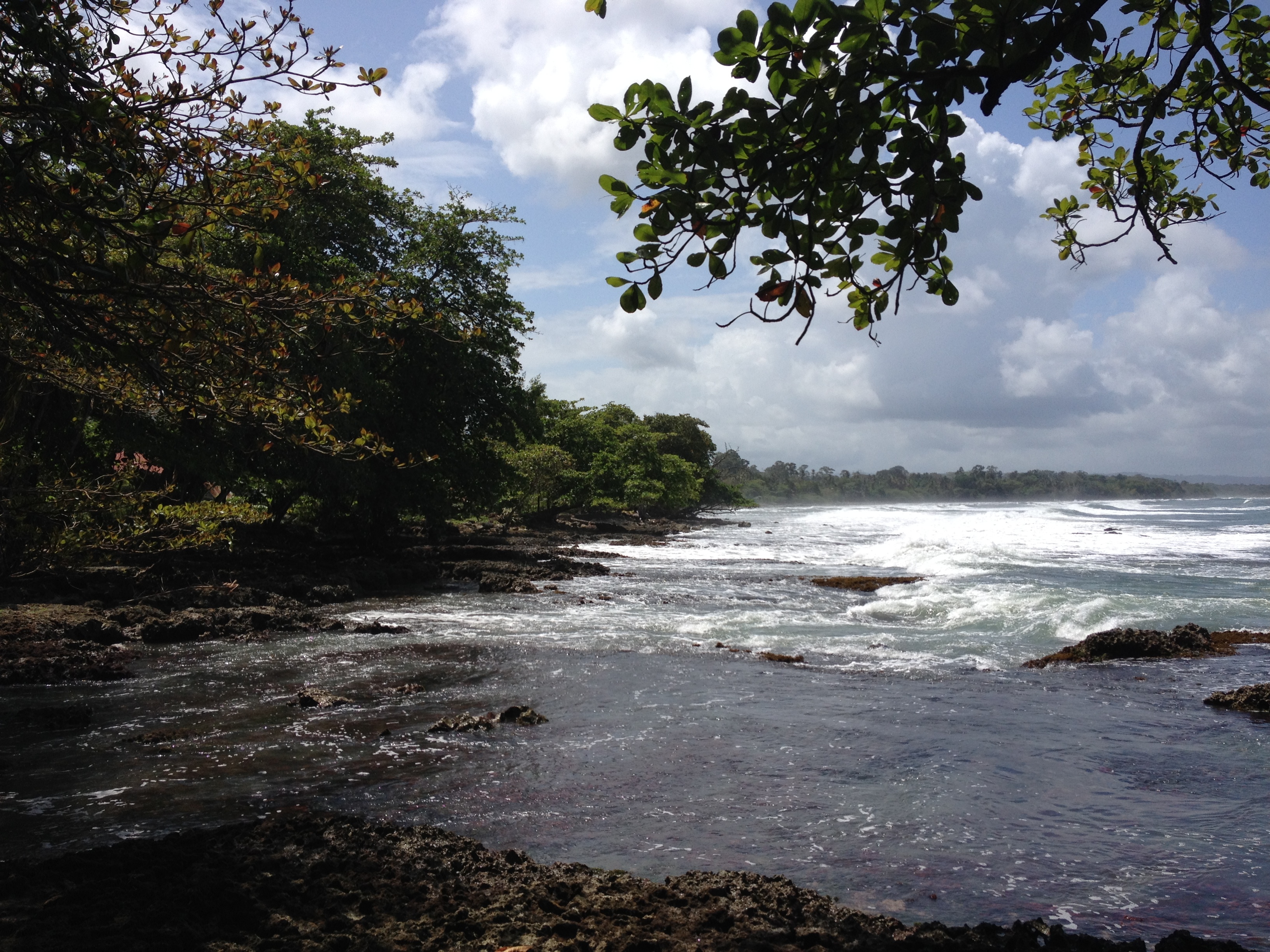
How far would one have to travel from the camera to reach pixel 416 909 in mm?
3350

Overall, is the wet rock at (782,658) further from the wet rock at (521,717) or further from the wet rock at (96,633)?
the wet rock at (96,633)

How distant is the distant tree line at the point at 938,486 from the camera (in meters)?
158

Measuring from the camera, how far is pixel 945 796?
5.23 meters

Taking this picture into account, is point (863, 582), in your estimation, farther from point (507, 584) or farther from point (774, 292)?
point (774, 292)

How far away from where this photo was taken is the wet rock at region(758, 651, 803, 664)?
9.95 metres

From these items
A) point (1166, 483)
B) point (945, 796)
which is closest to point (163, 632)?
point (945, 796)

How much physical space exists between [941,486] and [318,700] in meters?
190

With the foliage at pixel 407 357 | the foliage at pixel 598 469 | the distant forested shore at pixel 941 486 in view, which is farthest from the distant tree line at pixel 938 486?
the foliage at pixel 407 357

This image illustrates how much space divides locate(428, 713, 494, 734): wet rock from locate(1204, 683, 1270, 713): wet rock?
22.0ft

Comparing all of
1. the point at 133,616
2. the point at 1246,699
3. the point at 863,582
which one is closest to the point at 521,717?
the point at 1246,699

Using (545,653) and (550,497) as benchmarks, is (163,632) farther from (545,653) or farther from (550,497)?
(550,497)

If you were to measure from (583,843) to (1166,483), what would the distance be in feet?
652

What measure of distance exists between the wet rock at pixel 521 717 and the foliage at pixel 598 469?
29.2m

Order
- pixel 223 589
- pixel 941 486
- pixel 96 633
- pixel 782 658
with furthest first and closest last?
Answer: pixel 941 486 → pixel 223 589 → pixel 782 658 → pixel 96 633
